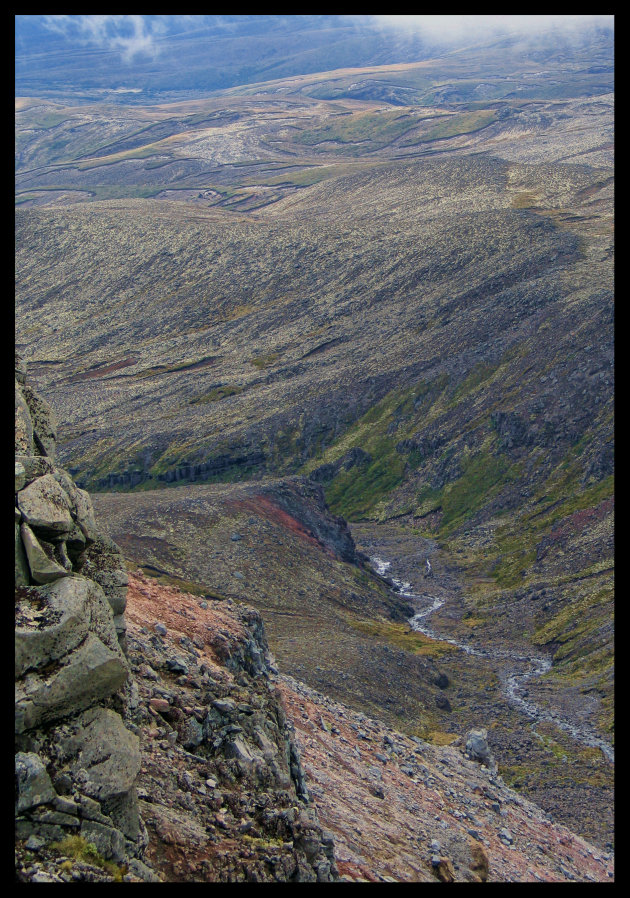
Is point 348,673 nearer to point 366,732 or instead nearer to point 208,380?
point 366,732

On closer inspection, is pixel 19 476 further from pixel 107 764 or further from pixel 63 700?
pixel 107 764

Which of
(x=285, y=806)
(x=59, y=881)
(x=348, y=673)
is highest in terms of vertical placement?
(x=59, y=881)

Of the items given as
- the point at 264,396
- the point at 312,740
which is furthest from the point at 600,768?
the point at 264,396

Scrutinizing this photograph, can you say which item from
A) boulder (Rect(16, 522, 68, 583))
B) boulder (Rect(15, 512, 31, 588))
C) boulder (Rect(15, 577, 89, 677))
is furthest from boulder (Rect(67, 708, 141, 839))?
boulder (Rect(15, 512, 31, 588))

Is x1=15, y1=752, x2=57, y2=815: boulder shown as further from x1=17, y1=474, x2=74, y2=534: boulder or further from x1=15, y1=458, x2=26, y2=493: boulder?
x1=15, y1=458, x2=26, y2=493: boulder

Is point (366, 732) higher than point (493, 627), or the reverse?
point (366, 732)

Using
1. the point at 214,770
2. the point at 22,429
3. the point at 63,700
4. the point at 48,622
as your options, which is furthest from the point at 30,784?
the point at 22,429
